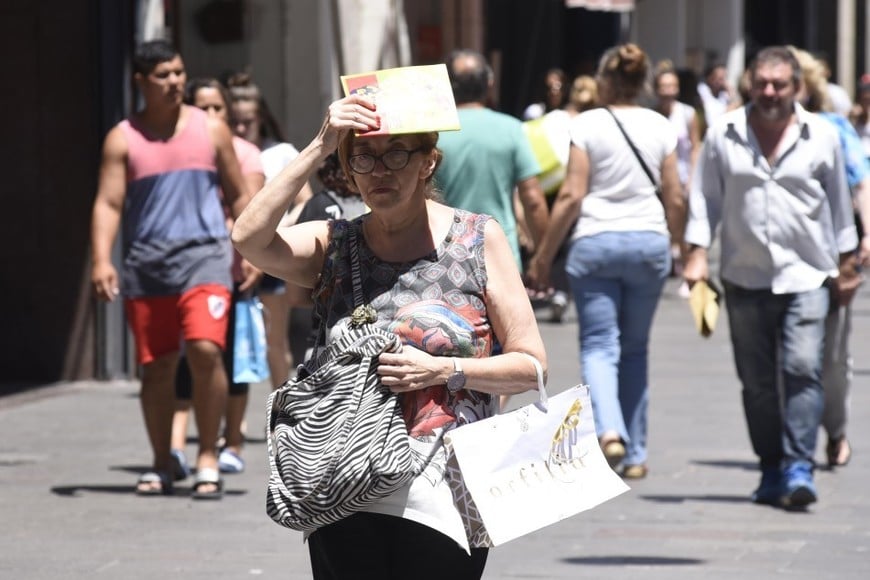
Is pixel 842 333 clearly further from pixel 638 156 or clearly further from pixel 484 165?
pixel 484 165

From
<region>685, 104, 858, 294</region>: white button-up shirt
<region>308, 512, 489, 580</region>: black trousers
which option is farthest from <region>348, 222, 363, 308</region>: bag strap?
<region>685, 104, 858, 294</region>: white button-up shirt

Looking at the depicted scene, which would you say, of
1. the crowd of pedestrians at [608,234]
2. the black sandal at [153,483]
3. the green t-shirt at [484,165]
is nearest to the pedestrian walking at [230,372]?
the crowd of pedestrians at [608,234]

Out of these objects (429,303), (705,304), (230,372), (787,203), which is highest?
(429,303)

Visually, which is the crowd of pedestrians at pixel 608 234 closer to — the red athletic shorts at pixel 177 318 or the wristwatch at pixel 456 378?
the red athletic shorts at pixel 177 318

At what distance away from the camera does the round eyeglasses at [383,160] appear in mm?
4195

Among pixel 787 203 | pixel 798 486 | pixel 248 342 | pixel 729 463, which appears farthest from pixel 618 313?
pixel 248 342

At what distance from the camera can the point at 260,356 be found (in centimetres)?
879

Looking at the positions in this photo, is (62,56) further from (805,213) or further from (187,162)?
(805,213)

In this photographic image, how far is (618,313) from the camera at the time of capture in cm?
866

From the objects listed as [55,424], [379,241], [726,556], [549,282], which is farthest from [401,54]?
[379,241]

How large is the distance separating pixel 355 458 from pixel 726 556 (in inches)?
123

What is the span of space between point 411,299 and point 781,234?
3963mm

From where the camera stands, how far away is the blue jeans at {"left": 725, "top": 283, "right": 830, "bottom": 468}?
7980 millimetres

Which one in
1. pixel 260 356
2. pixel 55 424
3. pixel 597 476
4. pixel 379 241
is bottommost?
pixel 55 424
